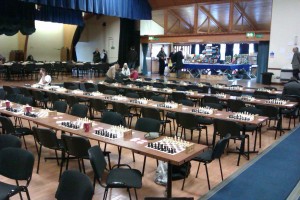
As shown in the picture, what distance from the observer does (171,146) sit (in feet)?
13.0

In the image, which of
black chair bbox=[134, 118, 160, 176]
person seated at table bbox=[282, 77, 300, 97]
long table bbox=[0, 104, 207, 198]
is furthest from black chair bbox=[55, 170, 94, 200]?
person seated at table bbox=[282, 77, 300, 97]

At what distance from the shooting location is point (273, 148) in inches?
256

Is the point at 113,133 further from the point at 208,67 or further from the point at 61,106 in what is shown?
the point at 208,67

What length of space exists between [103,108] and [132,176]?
13.5ft

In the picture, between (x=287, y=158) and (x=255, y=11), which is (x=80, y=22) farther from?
(x=287, y=158)

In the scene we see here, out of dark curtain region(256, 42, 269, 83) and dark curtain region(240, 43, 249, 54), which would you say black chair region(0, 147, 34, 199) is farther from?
dark curtain region(240, 43, 249, 54)

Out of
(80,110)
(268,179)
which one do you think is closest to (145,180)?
(268,179)

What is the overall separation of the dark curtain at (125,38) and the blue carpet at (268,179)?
16.2 metres

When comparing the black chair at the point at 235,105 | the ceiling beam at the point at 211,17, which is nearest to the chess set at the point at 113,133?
the black chair at the point at 235,105

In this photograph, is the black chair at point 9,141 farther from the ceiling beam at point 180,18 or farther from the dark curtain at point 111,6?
the ceiling beam at point 180,18

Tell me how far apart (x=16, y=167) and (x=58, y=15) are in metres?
16.4

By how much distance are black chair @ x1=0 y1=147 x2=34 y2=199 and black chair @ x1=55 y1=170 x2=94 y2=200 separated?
700mm

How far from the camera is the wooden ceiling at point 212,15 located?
17.3 m

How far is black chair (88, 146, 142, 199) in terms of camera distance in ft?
11.3
